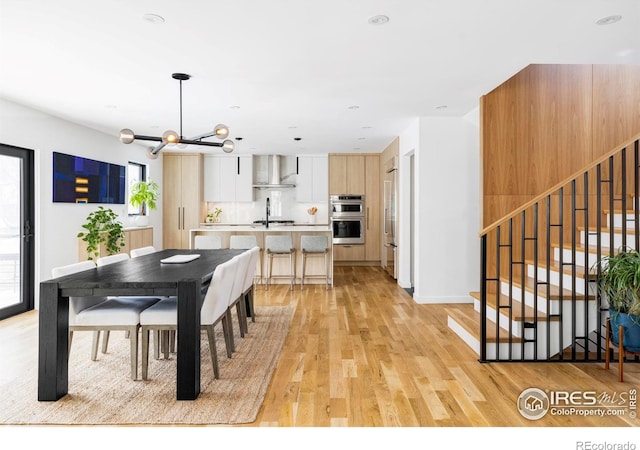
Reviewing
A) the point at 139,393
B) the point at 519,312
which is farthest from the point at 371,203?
the point at 139,393

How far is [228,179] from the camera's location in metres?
9.18

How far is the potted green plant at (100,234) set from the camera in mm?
5793

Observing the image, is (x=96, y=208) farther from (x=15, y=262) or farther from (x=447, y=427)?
(x=447, y=427)

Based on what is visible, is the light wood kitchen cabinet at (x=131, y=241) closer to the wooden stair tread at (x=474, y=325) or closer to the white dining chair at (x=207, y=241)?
the white dining chair at (x=207, y=241)

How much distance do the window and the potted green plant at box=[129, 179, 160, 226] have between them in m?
0.07

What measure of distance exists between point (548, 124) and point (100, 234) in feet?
18.8

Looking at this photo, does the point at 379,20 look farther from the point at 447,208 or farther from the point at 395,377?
the point at 447,208

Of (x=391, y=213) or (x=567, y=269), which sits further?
(x=391, y=213)

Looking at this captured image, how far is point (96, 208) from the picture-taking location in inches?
254

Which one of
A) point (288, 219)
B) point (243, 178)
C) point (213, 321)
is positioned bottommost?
point (213, 321)

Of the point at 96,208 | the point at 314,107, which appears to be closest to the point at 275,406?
the point at 314,107

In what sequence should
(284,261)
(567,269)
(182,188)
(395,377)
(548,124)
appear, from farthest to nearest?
1. (182,188)
2. (284,261)
3. (548,124)
4. (567,269)
5. (395,377)

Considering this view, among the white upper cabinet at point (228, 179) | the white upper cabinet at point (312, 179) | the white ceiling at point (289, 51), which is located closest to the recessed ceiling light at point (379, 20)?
the white ceiling at point (289, 51)
